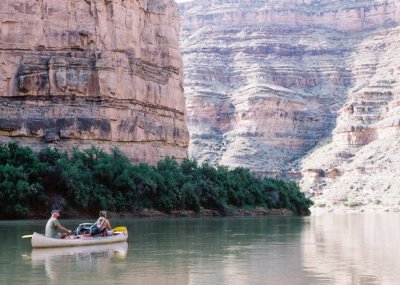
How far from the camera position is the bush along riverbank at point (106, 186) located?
152 ft

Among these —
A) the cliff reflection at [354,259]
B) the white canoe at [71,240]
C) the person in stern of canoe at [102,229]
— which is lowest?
the cliff reflection at [354,259]

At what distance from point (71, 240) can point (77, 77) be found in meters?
32.4

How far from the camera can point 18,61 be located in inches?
2264

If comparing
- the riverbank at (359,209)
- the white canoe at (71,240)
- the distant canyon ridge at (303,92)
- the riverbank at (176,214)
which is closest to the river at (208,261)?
the white canoe at (71,240)

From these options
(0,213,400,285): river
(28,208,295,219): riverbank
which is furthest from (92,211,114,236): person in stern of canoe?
(28,208,295,219): riverbank

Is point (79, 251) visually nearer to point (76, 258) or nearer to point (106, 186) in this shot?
point (76, 258)

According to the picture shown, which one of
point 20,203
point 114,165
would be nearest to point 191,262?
point 20,203

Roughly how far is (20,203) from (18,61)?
15.1m

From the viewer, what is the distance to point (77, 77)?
5878 cm

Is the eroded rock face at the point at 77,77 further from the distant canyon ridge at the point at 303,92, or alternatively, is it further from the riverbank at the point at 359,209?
the distant canyon ridge at the point at 303,92

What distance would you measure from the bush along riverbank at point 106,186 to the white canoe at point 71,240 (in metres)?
17.0

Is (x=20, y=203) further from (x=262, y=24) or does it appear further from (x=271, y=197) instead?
(x=262, y=24)

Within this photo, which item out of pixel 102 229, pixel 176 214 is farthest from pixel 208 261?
pixel 176 214

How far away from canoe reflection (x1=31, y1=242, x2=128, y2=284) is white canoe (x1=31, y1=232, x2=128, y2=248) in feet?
0.58
